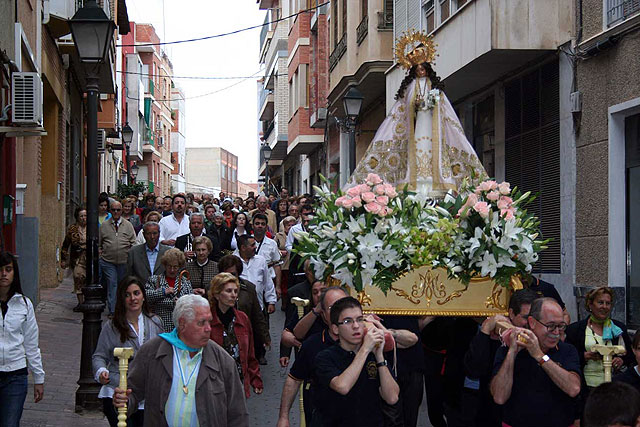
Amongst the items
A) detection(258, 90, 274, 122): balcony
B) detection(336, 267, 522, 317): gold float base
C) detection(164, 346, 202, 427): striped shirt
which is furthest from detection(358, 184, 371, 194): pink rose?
detection(258, 90, 274, 122): balcony

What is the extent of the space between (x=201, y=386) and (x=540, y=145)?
34.4ft

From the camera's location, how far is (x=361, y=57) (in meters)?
22.8

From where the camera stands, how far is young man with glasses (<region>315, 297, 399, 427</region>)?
520 centimetres

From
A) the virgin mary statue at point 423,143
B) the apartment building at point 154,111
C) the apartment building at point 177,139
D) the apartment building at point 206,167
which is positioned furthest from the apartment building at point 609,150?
the apartment building at point 206,167

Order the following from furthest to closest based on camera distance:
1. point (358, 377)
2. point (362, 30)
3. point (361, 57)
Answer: point (362, 30), point (361, 57), point (358, 377)

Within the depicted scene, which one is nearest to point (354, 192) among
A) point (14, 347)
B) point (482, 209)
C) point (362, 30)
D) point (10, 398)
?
point (482, 209)

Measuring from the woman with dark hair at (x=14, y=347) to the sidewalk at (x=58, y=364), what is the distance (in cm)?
188

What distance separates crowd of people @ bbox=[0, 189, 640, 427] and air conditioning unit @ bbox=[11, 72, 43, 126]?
2984 millimetres

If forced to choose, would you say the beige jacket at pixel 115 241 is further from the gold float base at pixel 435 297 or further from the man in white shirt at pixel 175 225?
the gold float base at pixel 435 297

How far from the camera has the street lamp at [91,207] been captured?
9.51m

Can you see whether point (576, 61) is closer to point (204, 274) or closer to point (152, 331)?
point (204, 274)

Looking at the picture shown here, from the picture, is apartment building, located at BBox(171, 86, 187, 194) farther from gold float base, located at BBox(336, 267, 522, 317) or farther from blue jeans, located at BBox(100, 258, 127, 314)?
gold float base, located at BBox(336, 267, 522, 317)


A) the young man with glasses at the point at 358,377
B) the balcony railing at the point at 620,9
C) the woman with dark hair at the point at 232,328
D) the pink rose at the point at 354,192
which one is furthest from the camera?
the balcony railing at the point at 620,9

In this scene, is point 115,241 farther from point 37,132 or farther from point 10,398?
point 10,398
